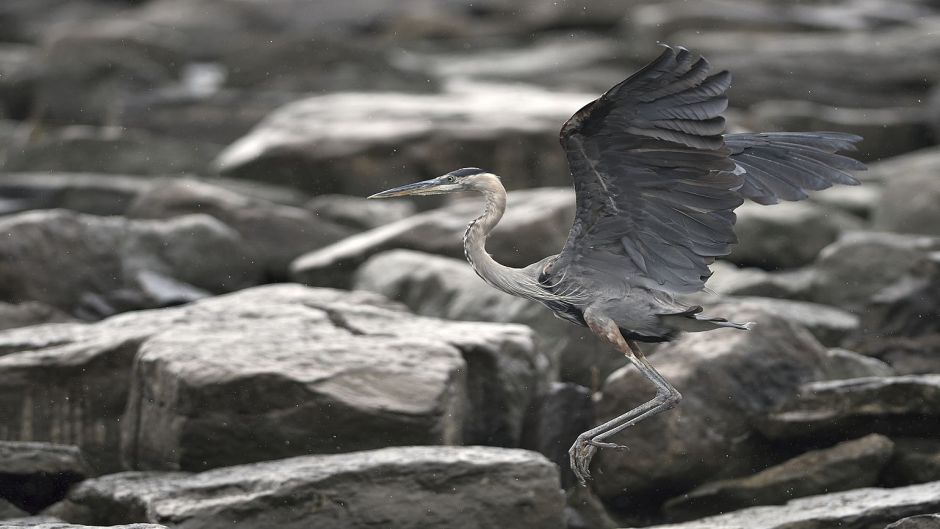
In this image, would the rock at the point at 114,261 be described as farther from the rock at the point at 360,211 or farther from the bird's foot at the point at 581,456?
the bird's foot at the point at 581,456

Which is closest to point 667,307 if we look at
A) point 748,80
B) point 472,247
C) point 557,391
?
point 472,247

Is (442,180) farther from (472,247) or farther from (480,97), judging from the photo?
(480,97)

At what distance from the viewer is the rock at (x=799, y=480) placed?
6.46 meters

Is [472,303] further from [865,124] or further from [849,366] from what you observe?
[865,124]

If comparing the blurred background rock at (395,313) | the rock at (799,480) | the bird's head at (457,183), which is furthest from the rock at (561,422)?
the bird's head at (457,183)

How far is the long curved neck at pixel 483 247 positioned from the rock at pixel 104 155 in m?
8.64

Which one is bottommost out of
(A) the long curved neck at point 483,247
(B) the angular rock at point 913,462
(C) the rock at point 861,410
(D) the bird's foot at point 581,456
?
(B) the angular rock at point 913,462

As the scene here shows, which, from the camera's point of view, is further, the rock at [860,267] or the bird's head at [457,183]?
the rock at [860,267]

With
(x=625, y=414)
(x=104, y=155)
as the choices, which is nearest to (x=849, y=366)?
(x=625, y=414)

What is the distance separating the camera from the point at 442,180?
5613mm

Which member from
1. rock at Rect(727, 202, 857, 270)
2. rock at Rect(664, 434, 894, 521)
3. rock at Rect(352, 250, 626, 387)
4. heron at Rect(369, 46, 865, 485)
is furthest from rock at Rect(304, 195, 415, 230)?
heron at Rect(369, 46, 865, 485)

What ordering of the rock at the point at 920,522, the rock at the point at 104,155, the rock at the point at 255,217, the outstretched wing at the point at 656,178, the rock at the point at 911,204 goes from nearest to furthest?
the outstretched wing at the point at 656,178 < the rock at the point at 920,522 < the rock at the point at 255,217 < the rock at the point at 911,204 < the rock at the point at 104,155

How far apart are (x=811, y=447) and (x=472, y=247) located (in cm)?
239

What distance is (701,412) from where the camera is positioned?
6797mm
